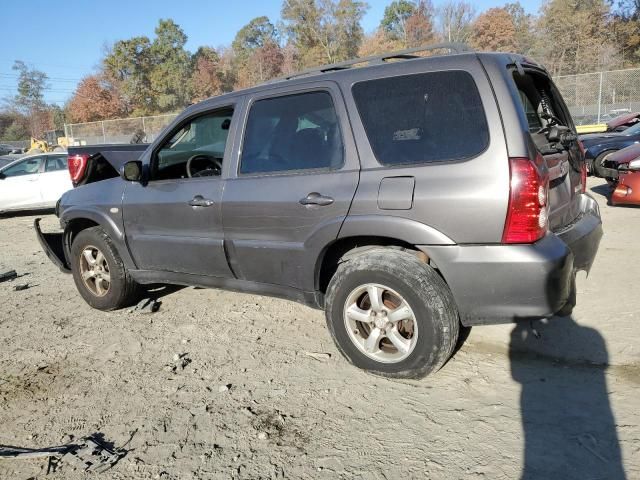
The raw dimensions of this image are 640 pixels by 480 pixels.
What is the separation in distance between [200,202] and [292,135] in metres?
0.87

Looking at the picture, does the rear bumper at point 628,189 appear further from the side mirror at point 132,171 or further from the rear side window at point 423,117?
the side mirror at point 132,171

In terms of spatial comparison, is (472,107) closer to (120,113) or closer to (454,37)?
(454,37)

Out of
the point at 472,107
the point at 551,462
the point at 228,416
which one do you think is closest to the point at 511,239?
the point at 472,107

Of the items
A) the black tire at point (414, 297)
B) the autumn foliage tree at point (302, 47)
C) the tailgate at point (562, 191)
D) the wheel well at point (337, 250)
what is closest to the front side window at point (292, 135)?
the wheel well at point (337, 250)

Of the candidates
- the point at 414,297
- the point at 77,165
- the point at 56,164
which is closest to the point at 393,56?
the point at 414,297

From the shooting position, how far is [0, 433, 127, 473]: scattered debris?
103 inches

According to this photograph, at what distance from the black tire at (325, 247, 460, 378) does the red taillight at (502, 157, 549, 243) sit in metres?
0.49

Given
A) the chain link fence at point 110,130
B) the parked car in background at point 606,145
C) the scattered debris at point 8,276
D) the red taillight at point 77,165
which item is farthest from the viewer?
the chain link fence at point 110,130

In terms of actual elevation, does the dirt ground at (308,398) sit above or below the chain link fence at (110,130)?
below

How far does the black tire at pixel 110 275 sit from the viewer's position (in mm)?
4645

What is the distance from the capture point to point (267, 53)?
56.9 m

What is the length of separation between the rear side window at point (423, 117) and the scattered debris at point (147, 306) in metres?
2.76

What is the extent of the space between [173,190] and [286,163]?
1.09 m

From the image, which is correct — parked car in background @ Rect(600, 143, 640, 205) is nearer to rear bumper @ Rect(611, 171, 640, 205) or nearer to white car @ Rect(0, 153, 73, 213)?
rear bumper @ Rect(611, 171, 640, 205)
